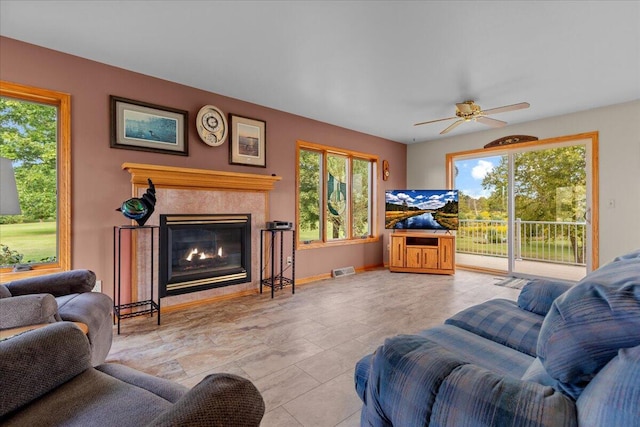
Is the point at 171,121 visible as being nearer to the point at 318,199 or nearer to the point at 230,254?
the point at 230,254

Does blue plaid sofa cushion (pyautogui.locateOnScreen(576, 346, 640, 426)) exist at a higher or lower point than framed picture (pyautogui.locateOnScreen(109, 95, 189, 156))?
lower

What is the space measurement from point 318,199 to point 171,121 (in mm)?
2402

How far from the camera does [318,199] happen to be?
492 centimetres

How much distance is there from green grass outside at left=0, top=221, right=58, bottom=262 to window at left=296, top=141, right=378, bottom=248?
275cm

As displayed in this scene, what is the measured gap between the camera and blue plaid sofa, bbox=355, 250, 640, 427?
2.14 ft

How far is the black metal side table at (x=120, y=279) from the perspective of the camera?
283 cm

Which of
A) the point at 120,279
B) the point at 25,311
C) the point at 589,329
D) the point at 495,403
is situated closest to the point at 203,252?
the point at 120,279

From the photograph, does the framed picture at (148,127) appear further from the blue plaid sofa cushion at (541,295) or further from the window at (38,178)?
the blue plaid sofa cushion at (541,295)

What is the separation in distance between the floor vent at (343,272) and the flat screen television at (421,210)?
105cm

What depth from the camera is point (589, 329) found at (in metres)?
0.72

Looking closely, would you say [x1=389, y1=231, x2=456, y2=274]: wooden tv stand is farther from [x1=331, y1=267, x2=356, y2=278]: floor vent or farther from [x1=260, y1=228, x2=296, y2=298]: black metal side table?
[x1=260, y1=228, x2=296, y2=298]: black metal side table

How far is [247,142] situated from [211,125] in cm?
50

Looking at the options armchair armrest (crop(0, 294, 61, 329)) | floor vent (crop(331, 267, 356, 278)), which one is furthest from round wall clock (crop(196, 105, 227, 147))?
floor vent (crop(331, 267, 356, 278))

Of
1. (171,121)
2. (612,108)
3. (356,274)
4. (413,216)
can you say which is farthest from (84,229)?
(612,108)
